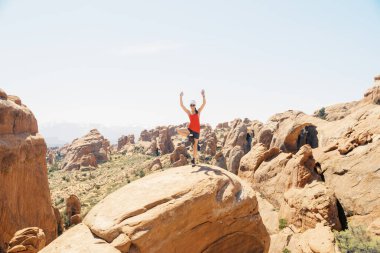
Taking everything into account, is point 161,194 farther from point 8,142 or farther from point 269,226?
point 8,142

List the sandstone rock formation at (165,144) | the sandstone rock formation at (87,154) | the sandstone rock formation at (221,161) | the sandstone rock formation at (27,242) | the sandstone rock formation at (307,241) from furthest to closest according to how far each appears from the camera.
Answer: the sandstone rock formation at (165,144) → the sandstone rock formation at (87,154) → the sandstone rock formation at (221,161) → the sandstone rock formation at (27,242) → the sandstone rock formation at (307,241)

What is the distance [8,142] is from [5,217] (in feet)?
15.9

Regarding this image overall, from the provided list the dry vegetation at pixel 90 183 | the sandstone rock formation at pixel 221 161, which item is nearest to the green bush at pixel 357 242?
the sandstone rock formation at pixel 221 161

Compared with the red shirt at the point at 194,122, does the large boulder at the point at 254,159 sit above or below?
below

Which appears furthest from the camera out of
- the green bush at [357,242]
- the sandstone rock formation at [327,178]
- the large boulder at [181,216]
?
the sandstone rock formation at [327,178]

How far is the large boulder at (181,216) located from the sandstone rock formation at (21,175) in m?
12.5

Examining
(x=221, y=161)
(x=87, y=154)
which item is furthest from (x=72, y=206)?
(x=87, y=154)

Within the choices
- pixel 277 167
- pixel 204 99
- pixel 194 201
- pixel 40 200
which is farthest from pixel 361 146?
pixel 40 200

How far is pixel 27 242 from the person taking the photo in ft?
45.6

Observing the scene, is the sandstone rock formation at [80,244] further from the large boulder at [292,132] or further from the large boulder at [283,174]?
the large boulder at [292,132]

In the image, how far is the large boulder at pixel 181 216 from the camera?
8.59 m

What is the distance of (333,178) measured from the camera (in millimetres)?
17969

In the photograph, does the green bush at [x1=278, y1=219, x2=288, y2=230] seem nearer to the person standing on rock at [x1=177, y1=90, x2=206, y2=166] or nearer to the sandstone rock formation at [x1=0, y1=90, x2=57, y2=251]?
the person standing on rock at [x1=177, y1=90, x2=206, y2=166]

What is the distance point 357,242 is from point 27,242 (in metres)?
14.5
